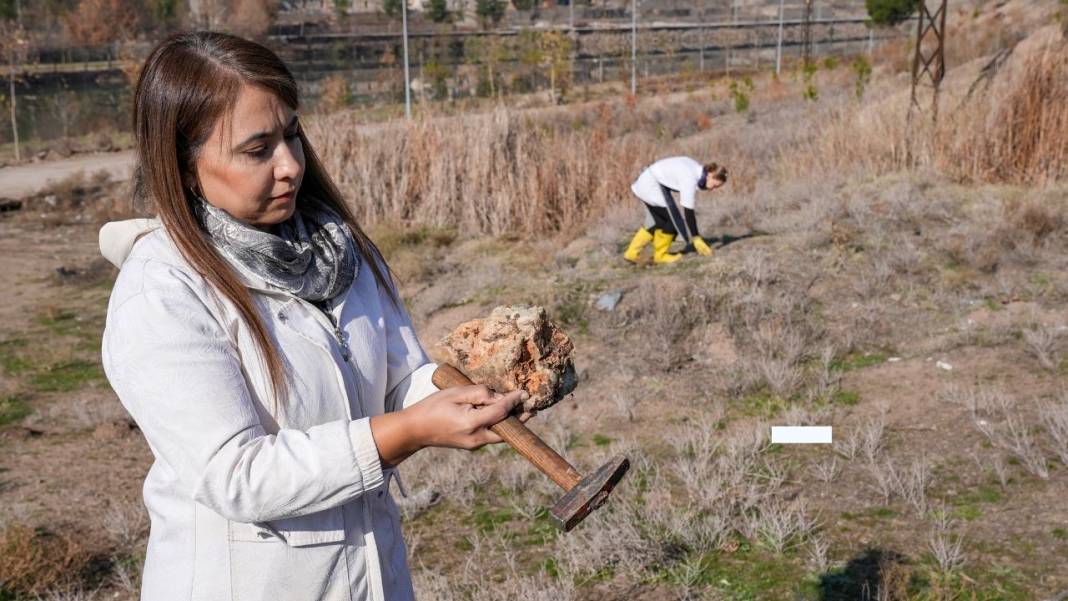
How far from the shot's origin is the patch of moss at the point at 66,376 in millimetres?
6332

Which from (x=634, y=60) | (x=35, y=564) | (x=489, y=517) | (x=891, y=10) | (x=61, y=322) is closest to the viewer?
(x=35, y=564)

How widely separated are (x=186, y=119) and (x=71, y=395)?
211 inches

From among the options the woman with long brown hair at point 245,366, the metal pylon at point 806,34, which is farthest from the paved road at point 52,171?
the metal pylon at point 806,34

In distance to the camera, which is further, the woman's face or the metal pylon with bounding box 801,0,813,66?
the metal pylon with bounding box 801,0,813,66

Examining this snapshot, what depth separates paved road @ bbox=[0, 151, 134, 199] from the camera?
48.4 ft

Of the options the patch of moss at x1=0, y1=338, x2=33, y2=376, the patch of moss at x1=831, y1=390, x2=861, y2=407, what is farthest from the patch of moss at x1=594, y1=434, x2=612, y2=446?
the patch of moss at x1=0, y1=338, x2=33, y2=376

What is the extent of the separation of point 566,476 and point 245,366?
1.67ft

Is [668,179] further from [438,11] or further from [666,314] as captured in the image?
[438,11]

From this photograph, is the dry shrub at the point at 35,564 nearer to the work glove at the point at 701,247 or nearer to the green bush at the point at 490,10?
the work glove at the point at 701,247

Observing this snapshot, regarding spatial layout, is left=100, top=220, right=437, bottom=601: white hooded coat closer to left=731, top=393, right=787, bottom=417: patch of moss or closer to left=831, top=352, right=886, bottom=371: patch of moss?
left=731, top=393, right=787, bottom=417: patch of moss

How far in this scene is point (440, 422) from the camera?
1.35 meters

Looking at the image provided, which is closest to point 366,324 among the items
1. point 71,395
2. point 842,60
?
point 71,395

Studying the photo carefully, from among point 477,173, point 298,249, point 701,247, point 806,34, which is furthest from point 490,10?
point 298,249

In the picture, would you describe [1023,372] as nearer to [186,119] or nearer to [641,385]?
[641,385]
